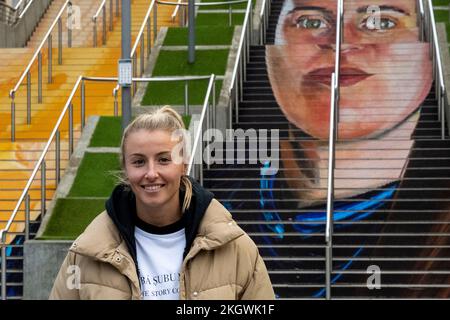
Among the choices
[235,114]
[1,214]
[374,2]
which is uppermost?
[374,2]

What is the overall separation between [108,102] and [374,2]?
6.47 metres

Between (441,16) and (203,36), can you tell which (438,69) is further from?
(441,16)

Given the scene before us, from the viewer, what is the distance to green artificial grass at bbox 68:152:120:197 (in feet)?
51.0

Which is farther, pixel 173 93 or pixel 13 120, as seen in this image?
pixel 173 93

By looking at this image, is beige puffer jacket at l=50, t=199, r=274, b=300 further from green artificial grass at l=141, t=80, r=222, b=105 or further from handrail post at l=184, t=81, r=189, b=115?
green artificial grass at l=141, t=80, r=222, b=105

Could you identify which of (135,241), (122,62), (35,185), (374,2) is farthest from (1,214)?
(135,241)

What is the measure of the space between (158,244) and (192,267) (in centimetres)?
16

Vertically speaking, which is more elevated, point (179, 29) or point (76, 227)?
point (179, 29)

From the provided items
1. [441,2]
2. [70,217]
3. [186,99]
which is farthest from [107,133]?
[441,2]

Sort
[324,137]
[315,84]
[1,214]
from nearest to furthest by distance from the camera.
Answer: [1,214], [324,137], [315,84]

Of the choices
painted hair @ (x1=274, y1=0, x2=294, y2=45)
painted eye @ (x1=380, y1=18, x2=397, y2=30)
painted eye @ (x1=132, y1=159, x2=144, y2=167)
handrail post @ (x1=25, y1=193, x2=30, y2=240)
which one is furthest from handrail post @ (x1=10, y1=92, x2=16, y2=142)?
painted eye @ (x1=132, y1=159, x2=144, y2=167)

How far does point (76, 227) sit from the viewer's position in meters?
14.5

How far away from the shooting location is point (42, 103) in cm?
1994

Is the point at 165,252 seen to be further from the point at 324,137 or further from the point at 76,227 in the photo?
the point at 324,137
